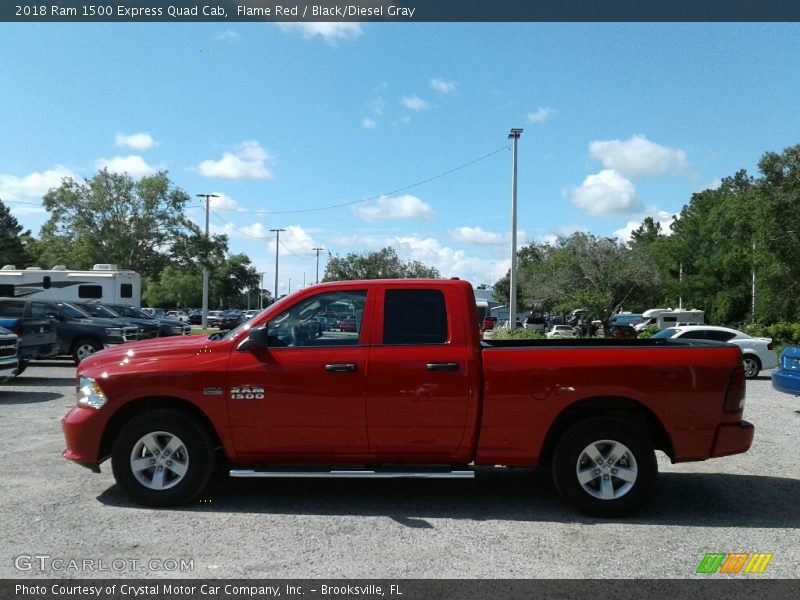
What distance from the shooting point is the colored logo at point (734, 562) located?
14.7 feet

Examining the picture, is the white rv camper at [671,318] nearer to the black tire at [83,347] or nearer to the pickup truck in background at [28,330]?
the black tire at [83,347]

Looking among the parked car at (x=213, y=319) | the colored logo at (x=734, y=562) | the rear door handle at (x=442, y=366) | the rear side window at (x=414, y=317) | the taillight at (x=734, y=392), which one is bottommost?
the parked car at (x=213, y=319)

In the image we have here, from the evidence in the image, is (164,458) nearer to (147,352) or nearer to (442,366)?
(147,352)

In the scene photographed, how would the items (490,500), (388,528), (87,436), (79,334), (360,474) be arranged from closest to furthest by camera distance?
1. (388,528)
2. (360,474)
3. (87,436)
4. (490,500)
5. (79,334)

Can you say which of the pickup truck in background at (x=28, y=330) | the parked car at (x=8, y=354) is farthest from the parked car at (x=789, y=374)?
the pickup truck in background at (x=28, y=330)

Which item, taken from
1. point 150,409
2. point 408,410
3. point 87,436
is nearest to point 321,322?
point 408,410

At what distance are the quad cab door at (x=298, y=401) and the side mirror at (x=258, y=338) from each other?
4 cm

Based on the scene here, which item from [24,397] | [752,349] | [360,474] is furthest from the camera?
[752,349]

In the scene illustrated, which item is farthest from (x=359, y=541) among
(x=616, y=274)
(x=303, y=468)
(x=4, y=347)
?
(x=616, y=274)

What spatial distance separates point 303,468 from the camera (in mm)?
5605

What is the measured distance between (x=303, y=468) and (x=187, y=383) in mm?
1159

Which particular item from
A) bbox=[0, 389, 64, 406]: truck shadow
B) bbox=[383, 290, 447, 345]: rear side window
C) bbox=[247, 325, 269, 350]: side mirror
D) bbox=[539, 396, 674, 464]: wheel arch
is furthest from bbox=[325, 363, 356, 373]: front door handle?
bbox=[0, 389, 64, 406]: truck shadow

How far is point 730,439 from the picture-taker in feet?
18.3

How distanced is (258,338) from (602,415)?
2.85 metres
